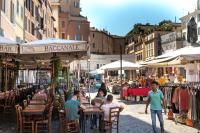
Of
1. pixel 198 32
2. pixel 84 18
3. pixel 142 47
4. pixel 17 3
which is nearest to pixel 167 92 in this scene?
pixel 17 3

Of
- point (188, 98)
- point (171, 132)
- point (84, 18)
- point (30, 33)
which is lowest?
point (171, 132)

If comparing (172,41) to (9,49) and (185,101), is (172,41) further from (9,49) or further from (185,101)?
(9,49)

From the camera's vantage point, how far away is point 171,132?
1355 cm

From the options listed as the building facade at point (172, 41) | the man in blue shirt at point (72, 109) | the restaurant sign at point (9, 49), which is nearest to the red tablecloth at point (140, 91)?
the restaurant sign at point (9, 49)

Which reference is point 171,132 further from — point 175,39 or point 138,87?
point 175,39

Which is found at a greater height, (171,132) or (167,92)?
(167,92)

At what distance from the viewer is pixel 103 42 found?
118125mm

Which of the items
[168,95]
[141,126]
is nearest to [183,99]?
[141,126]

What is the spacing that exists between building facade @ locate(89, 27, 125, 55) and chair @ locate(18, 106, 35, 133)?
324ft

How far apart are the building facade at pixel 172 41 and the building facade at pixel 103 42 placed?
37.7 m

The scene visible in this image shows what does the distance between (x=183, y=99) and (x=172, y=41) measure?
184 ft

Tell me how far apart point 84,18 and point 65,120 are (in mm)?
96923

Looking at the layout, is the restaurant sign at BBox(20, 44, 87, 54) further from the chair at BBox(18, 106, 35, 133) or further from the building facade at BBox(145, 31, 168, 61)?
the building facade at BBox(145, 31, 168, 61)

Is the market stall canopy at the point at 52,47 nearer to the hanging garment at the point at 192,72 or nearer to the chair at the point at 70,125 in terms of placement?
the chair at the point at 70,125
